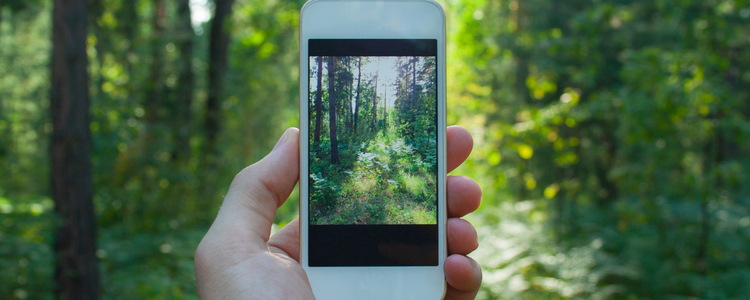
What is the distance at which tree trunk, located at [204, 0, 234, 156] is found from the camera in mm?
10055

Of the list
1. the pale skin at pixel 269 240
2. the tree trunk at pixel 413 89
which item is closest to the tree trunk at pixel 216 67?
the pale skin at pixel 269 240

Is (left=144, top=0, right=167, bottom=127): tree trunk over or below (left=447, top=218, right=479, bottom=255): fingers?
over

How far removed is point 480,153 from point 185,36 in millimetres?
6746

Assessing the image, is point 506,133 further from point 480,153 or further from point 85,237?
point 85,237


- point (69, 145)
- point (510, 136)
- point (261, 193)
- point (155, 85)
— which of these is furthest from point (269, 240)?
point (155, 85)

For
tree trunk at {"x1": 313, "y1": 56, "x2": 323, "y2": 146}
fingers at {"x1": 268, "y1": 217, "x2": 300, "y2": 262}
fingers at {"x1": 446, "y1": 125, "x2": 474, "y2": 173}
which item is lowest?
fingers at {"x1": 268, "y1": 217, "x2": 300, "y2": 262}

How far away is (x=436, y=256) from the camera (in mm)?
1810

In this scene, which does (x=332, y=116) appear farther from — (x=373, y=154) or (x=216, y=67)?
(x=216, y=67)

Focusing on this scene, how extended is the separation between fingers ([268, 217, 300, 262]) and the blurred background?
3496 mm

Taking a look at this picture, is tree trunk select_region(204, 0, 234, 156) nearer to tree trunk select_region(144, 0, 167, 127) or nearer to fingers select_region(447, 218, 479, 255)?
tree trunk select_region(144, 0, 167, 127)

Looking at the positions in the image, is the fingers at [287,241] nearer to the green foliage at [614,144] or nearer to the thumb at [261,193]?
the thumb at [261,193]

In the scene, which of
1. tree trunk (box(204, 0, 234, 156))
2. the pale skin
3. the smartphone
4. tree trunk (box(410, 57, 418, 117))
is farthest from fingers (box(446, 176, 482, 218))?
tree trunk (box(204, 0, 234, 156))

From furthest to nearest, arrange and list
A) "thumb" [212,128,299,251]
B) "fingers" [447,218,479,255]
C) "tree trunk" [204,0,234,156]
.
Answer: "tree trunk" [204,0,234,156] < "fingers" [447,218,479,255] < "thumb" [212,128,299,251]

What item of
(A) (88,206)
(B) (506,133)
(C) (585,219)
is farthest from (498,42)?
(A) (88,206)
